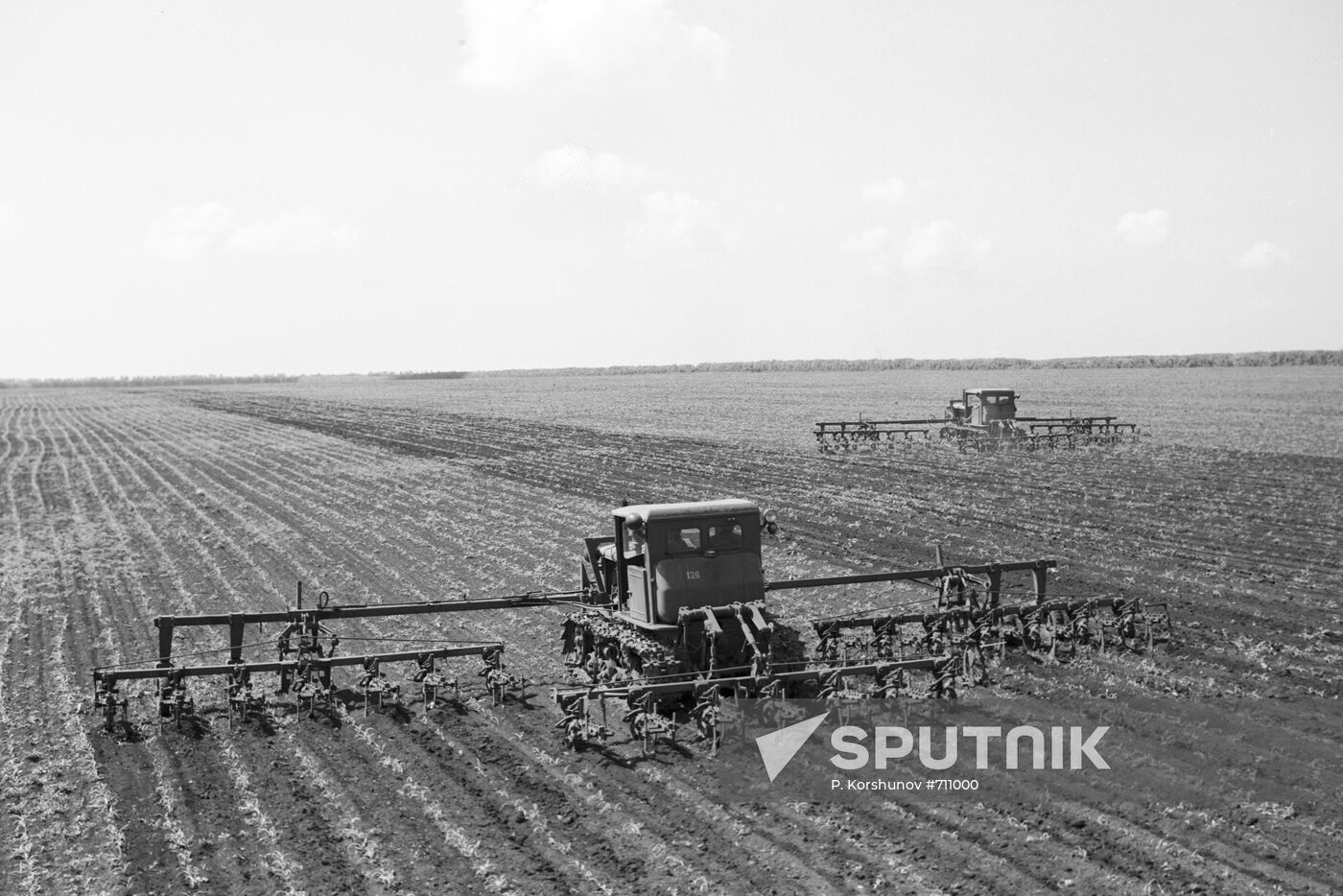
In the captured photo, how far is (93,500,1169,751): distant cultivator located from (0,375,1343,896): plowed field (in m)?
0.39


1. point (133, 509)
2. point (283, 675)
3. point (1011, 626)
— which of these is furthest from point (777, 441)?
point (283, 675)

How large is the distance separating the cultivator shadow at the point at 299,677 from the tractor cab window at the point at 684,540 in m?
2.59

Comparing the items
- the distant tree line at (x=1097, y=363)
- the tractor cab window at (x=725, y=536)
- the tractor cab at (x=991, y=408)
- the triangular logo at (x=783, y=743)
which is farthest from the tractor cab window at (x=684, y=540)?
the distant tree line at (x=1097, y=363)

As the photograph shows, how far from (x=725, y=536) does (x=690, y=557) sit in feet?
1.81

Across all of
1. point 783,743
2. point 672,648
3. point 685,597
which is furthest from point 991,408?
point 783,743

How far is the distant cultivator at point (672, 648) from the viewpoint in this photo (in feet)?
41.7

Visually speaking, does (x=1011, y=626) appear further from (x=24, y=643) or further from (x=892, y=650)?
(x=24, y=643)

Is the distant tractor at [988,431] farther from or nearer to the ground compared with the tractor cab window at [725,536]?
nearer to the ground

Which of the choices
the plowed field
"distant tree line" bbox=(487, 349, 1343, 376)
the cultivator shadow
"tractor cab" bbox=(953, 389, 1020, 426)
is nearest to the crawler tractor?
the plowed field

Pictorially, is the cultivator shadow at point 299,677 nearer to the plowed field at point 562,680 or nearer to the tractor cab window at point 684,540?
the plowed field at point 562,680

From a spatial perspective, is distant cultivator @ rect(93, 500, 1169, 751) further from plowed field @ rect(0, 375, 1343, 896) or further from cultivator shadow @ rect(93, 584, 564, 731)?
plowed field @ rect(0, 375, 1343, 896)

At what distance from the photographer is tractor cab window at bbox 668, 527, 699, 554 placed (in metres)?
13.7

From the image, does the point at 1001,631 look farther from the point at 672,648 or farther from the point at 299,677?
the point at 299,677

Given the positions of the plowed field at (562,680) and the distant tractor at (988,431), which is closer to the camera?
the plowed field at (562,680)
